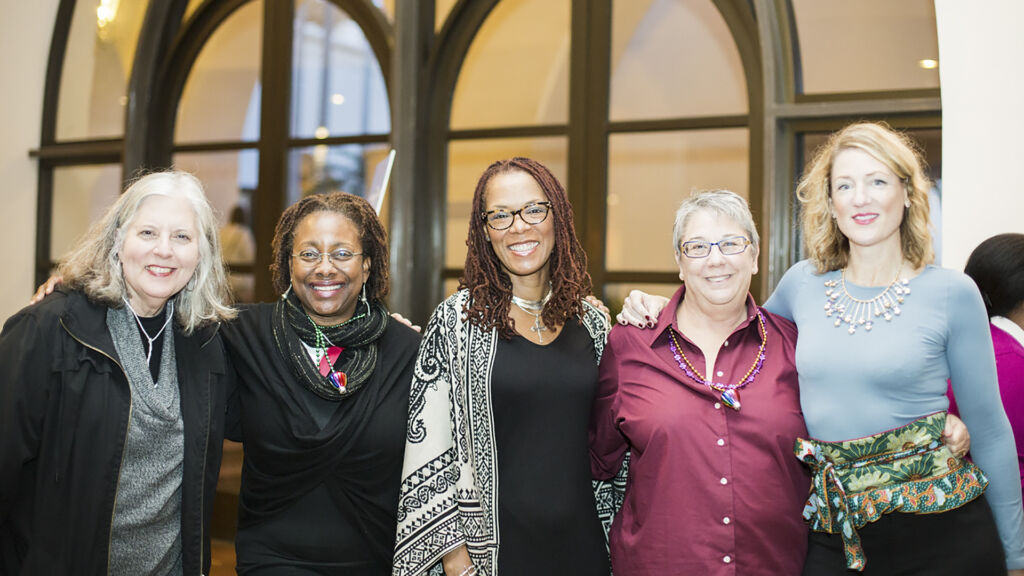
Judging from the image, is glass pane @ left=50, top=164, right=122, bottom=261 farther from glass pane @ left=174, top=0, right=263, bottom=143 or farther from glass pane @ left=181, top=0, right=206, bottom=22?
glass pane @ left=181, top=0, right=206, bottom=22

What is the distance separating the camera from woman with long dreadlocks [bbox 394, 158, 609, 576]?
6.83 ft

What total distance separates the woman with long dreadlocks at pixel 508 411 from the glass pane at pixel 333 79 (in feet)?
7.15

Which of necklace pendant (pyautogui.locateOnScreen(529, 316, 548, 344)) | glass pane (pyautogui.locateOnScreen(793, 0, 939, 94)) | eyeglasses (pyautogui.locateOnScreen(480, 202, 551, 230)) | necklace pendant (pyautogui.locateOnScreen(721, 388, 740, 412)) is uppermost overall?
glass pane (pyautogui.locateOnScreen(793, 0, 939, 94))

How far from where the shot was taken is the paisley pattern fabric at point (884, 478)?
1871 mm

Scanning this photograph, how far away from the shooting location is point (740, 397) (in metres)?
1.96

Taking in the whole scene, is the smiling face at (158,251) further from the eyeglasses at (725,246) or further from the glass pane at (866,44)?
the glass pane at (866,44)

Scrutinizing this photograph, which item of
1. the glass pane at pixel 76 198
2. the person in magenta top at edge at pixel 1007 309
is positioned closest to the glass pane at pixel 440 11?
the glass pane at pixel 76 198

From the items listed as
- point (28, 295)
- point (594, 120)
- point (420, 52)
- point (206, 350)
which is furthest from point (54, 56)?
point (206, 350)

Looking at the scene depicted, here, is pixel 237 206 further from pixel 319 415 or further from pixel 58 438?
pixel 58 438

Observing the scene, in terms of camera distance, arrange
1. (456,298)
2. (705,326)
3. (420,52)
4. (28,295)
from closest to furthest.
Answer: (705,326) < (456,298) < (420,52) < (28,295)

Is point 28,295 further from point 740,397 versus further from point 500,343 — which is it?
point 740,397

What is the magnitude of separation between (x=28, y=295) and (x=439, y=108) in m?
2.88

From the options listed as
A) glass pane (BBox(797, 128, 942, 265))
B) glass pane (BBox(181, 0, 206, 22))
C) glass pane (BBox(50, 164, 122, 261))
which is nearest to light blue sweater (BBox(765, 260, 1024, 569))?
glass pane (BBox(797, 128, 942, 265))

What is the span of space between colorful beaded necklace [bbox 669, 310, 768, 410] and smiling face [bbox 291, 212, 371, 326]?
869 millimetres
